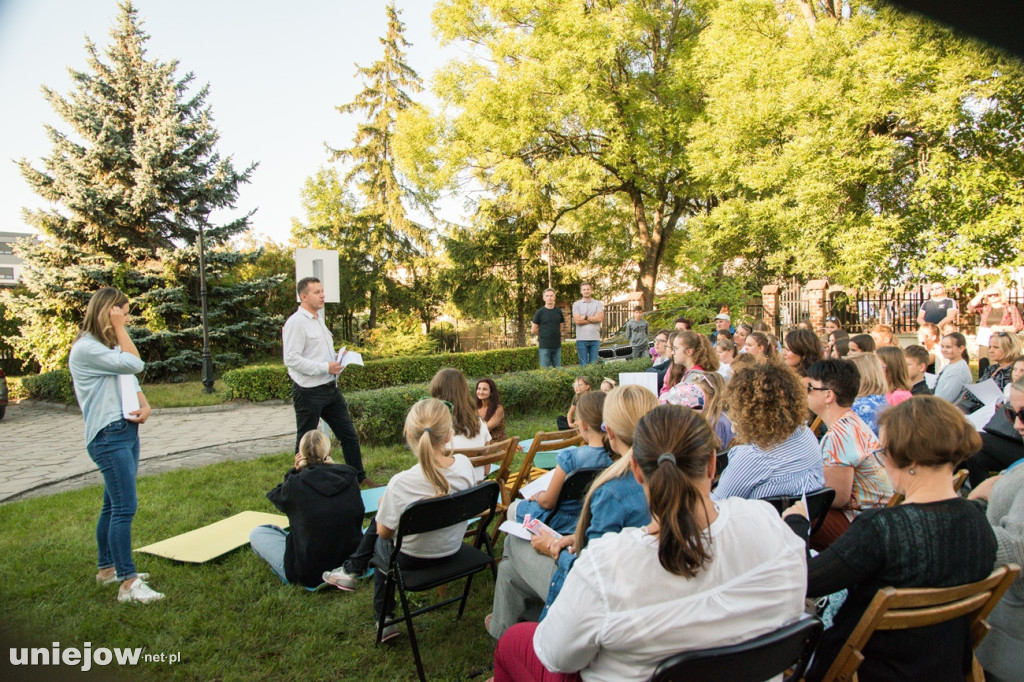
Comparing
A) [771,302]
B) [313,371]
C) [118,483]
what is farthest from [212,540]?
[771,302]

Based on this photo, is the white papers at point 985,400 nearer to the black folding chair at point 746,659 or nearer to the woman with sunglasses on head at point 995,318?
the black folding chair at point 746,659

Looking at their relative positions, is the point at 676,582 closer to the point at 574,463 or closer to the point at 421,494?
the point at 574,463

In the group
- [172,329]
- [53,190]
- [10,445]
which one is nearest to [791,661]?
[10,445]

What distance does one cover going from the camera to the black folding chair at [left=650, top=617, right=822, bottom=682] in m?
1.44

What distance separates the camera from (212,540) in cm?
424

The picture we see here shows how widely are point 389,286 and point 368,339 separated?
4766 millimetres

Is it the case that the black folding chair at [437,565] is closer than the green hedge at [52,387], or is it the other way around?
the black folding chair at [437,565]

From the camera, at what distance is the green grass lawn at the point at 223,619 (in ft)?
9.35

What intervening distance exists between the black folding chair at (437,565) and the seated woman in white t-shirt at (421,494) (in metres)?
0.06

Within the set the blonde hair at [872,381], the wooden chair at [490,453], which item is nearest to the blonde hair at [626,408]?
the wooden chair at [490,453]

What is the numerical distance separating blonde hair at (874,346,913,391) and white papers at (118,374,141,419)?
5022mm

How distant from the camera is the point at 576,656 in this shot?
156cm

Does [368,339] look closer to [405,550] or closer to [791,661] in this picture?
[405,550]

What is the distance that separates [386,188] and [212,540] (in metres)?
20.5
